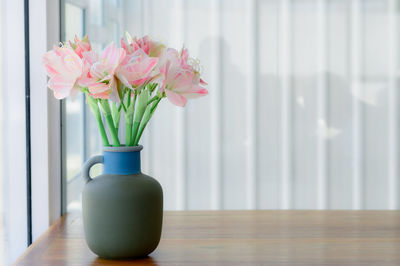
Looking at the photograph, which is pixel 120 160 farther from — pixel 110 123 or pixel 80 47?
pixel 80 47

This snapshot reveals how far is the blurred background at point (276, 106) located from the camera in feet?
6.73

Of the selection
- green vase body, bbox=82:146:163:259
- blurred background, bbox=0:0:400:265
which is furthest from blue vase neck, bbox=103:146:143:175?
blurred background, bbox=0:0:400:265

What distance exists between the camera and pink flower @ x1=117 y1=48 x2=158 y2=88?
946mm

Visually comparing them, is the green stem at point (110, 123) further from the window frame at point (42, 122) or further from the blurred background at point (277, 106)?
the blurred background at point (277, 106)

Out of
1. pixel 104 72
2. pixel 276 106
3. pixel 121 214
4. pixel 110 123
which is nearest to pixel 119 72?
pixel 104 72

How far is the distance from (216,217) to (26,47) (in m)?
0.60

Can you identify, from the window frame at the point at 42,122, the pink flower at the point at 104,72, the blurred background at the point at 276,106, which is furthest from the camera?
the blurred background at the point at 276,106

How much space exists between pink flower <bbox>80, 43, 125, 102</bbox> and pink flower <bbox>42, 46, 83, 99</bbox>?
0.07ft

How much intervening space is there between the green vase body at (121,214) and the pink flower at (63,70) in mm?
137

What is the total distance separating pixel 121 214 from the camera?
0.98 m

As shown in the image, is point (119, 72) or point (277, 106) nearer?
point (119, 72)

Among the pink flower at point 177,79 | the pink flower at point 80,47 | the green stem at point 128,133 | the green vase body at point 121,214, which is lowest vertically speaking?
the green vase body at point 121,214

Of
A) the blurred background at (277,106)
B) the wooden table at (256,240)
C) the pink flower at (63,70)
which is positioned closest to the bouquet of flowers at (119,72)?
the pink flower at (63,70)

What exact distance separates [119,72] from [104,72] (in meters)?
0.03
